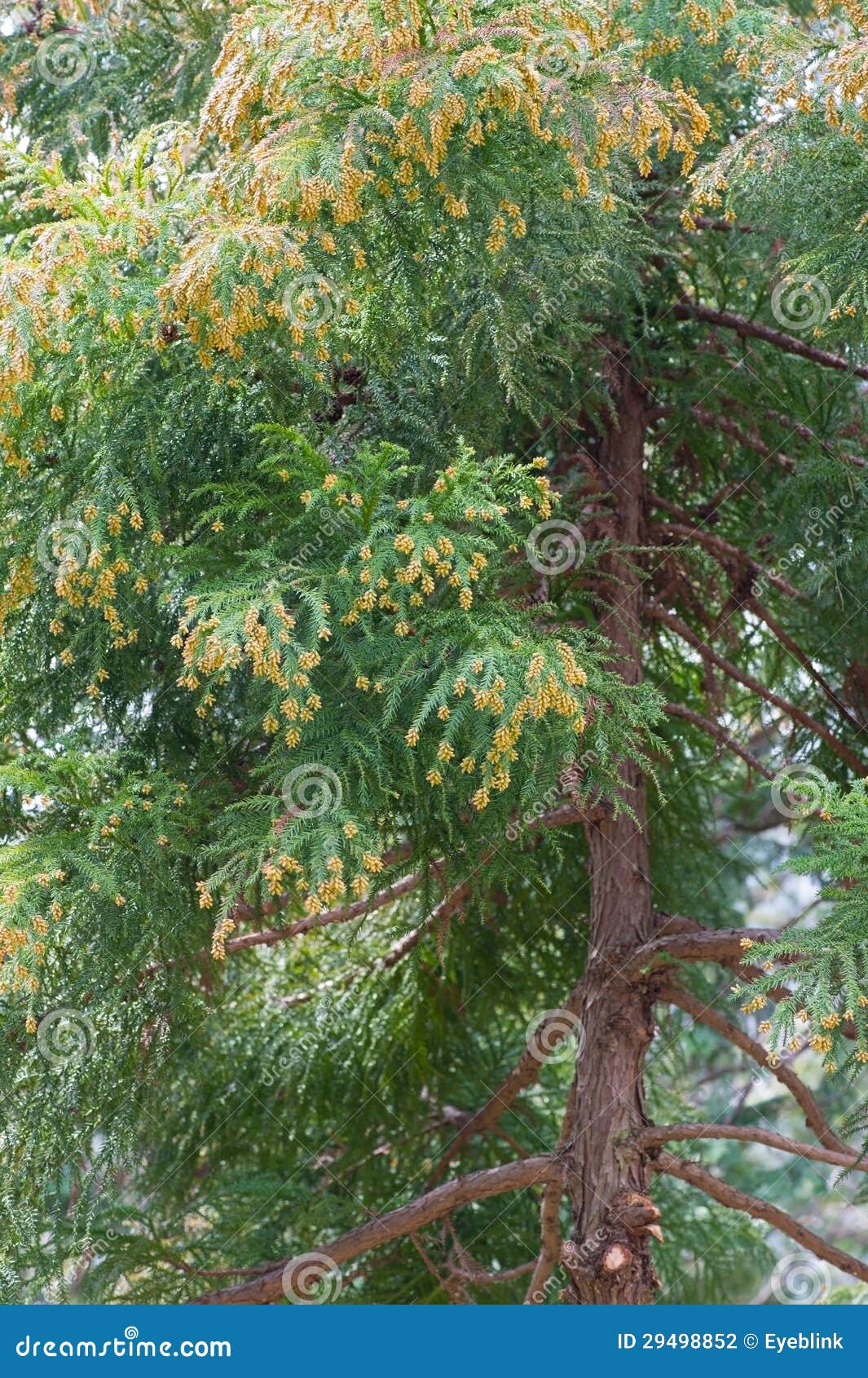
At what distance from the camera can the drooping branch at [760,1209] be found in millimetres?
4062

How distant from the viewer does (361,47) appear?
3213 mm

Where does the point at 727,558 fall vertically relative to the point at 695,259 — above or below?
below

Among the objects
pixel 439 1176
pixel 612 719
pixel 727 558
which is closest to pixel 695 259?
pixel 727 558

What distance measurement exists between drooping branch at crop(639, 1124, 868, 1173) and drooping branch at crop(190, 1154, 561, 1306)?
30cm

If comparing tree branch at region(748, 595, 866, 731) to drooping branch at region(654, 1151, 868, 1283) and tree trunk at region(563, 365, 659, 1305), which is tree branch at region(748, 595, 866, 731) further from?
drooping branch at region(654, 1151, 868, 1283)

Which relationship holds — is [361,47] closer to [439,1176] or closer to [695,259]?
[695,259]

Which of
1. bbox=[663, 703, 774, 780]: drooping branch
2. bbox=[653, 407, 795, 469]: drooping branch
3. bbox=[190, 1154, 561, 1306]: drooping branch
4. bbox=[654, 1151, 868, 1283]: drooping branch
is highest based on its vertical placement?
bbox=[653, 407, 795, 469]: drooping branch

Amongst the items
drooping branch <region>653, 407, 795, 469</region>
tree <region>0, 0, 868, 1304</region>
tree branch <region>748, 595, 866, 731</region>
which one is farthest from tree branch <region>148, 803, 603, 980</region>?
drooping branch <region>653, 407, 795, 469</region>

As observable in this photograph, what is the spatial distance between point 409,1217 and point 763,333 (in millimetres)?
2930

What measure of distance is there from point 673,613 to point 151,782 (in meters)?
2.48

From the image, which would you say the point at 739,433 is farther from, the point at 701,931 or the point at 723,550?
the point at 701,931

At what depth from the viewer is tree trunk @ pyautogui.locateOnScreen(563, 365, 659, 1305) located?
403 cm

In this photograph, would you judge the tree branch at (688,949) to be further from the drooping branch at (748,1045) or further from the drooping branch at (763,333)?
the drooping branch at (763,333)

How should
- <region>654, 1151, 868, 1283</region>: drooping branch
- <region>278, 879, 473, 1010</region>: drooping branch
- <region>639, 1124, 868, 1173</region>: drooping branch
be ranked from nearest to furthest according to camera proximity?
<region>639, 1124, 868, 1173</region>: drooping branch → <region>654, 1151, 868, 1283</region>: drooping branch → <region>278, 879, 473, 1010</region>: drooping branch
